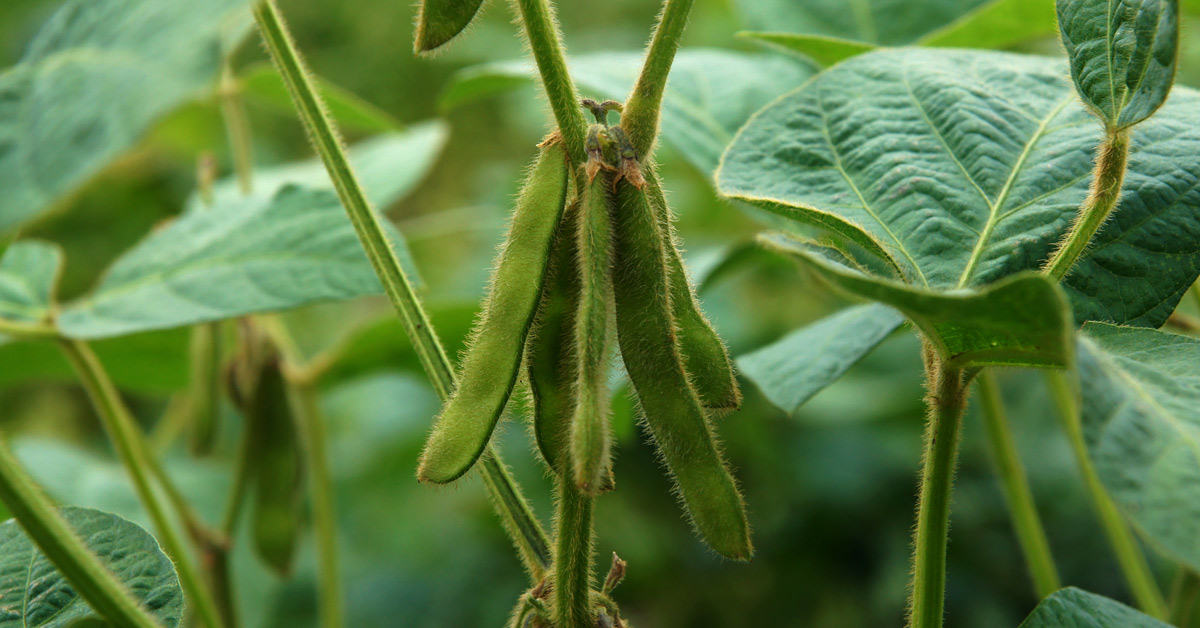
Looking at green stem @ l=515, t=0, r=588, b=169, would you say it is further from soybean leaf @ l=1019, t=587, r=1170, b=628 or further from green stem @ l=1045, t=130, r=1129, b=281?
soybean leaf @ l=1019, t=587, r=1170, b=628

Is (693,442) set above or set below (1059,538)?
above

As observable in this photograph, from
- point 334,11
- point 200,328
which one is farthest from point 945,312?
point 334,11

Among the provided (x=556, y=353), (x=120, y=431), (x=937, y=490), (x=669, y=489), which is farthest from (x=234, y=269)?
(x=669, y=489)

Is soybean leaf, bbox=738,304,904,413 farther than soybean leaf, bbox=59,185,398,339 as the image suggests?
No

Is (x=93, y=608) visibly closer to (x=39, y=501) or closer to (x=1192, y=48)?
(x=39, y=501)

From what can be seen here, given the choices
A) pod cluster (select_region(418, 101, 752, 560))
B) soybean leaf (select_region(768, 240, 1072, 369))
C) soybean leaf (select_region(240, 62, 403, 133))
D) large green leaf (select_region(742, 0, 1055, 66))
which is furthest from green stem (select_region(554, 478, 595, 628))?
soybean leaf (select_region(240, 62, 403, 133))

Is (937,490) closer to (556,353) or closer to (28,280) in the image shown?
(556,353)
